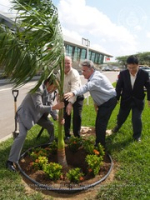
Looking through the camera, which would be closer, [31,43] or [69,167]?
[31,43]

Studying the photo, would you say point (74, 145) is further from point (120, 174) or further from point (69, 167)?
point (120, 174)

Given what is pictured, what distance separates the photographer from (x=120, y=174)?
3.49 m

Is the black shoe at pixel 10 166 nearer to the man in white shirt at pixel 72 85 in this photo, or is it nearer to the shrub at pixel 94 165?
the shrub at pixel 94 165

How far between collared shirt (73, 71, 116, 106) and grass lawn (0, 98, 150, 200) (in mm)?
1132

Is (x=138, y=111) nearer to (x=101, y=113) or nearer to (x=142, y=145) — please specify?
(x=142, y=145)

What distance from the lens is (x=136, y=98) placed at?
467 cm

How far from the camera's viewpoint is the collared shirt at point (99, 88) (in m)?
3.61

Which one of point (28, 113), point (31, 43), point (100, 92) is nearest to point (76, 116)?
point (100, 92)

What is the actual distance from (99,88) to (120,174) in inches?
56.5

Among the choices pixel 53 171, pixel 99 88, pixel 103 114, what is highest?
pixel 99 88

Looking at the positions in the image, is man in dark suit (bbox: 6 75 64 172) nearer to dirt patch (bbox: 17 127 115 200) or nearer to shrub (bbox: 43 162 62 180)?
dirt patch (bbox: 17 127 115 200)

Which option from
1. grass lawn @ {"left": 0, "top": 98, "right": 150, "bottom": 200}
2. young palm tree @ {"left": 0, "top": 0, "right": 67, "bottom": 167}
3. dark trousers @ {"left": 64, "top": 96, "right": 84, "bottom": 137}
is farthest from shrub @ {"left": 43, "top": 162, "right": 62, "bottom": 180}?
dark trousers @ {"left": 64, "top": 96, "right": 84, "bottom": 137}

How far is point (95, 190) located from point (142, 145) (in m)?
1.78

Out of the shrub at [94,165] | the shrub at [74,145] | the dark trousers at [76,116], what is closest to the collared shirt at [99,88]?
the dark trousers at [76,116]
